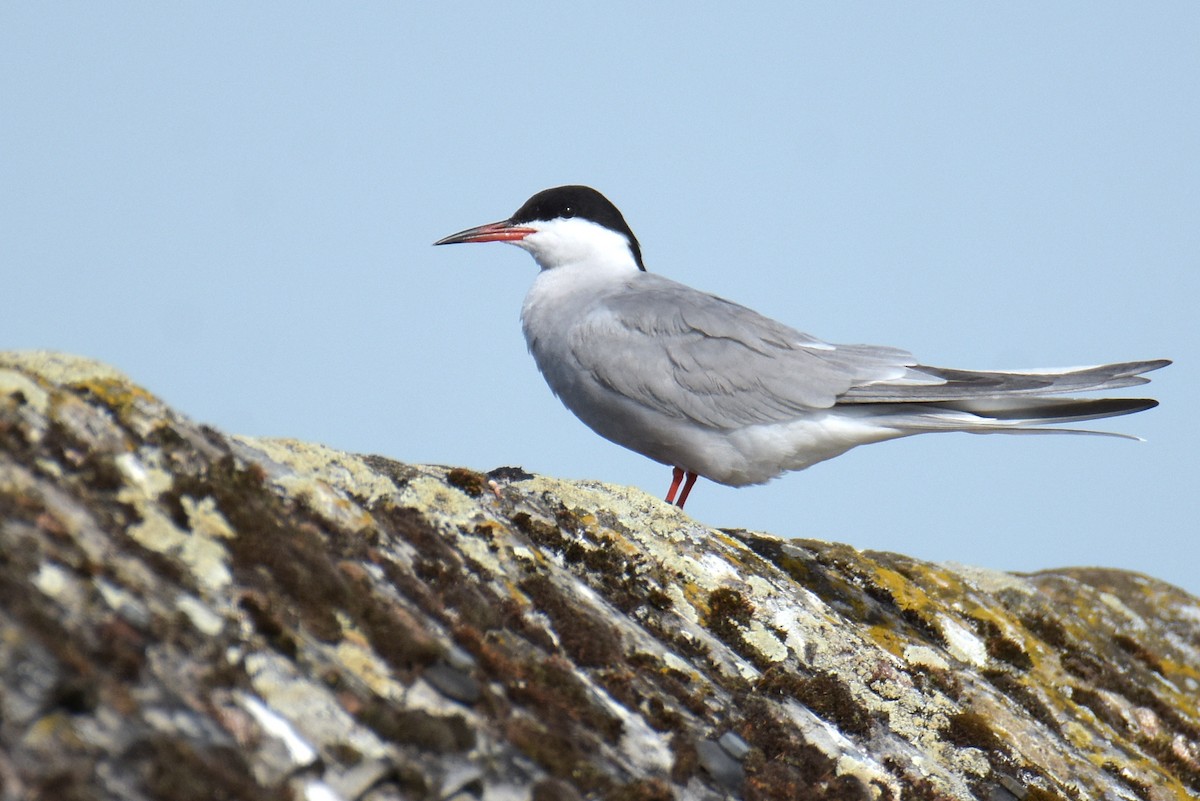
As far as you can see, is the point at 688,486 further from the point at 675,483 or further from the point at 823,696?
the point at 823,696

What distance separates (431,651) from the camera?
3.00m

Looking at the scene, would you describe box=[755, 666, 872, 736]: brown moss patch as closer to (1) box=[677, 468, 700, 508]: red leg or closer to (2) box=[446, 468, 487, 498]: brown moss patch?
(2) box=[446, 468, 487, 498]: brown moss patch

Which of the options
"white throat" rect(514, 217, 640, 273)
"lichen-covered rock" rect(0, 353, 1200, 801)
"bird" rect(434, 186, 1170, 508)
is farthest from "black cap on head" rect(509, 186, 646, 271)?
"lichen-covered rock" rect(0, 353, 1200, 801)

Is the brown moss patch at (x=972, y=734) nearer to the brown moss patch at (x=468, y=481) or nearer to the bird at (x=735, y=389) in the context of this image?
the brown moss patch at (x=468, y=481)

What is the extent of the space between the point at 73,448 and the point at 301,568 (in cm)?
61

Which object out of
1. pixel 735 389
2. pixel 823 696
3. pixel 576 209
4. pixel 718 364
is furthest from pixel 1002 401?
pixel 576 209

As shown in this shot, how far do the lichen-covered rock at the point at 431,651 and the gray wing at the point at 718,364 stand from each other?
1.52 metres

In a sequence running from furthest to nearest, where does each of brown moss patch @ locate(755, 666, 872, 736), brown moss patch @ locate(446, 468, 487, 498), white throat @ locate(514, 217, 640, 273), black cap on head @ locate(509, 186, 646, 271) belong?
black cap on head @ locate(509, 186, 646, 271) < white throat @ locate(514, 217, 640, 273) < brown moss patch @ locate(446, 468, 487, 498) < brown moss patch @ locate(755, 666, 872, 736)

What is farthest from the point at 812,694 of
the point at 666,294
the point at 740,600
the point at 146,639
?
the point at 666,294

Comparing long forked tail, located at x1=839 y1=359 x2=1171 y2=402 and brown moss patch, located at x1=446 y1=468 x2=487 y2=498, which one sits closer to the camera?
brown moss patch, located at x1=446 y1=468 x2=487 y2=498

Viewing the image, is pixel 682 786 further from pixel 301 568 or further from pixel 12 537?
pixel 12 537

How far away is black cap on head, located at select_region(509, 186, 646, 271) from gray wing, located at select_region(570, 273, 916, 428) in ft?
5.59

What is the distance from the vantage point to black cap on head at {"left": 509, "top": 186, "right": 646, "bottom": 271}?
9.02m

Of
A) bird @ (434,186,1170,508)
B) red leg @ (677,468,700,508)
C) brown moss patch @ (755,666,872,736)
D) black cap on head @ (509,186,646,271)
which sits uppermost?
black cap on head @ (509,186,646,271)
